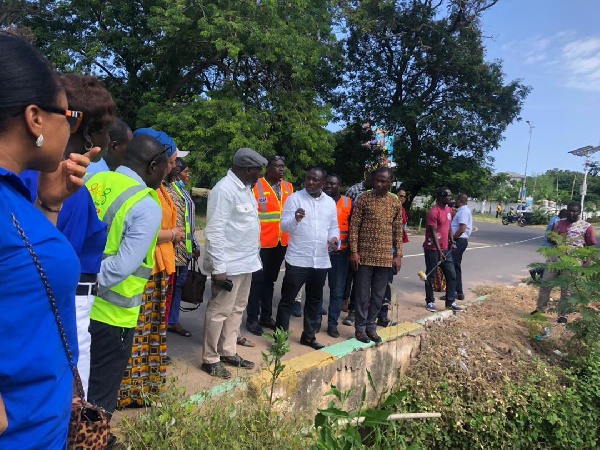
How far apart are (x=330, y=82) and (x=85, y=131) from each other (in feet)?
65.4

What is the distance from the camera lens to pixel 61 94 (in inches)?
46.9

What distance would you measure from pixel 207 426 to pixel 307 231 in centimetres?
218

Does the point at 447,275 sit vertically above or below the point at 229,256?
below

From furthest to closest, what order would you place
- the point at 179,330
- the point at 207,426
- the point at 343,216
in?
the point at 343,216, the point at 179,330, the point at 207,426

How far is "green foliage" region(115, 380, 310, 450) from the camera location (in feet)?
7.51

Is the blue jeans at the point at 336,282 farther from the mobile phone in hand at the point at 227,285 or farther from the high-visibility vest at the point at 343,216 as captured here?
the mobile phone in hand at the point at 227,285

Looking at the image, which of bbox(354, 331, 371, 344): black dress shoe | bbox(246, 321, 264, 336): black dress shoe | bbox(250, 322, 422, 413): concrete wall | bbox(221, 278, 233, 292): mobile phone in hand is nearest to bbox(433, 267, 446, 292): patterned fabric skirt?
bbox(250, 322, 422, 413): concrete wall

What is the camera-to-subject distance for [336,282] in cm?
502

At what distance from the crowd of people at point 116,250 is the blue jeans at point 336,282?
0.02m

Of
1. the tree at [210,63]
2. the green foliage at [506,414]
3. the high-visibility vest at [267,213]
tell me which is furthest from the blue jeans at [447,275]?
the tree at [210,63]

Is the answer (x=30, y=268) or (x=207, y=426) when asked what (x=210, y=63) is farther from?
(x=30, y=268)

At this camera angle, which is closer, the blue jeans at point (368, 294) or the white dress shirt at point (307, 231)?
the white dress shirt at point (307, 231)

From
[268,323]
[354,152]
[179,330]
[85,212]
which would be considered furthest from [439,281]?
[354,152]

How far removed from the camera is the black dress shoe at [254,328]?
14.8ft
